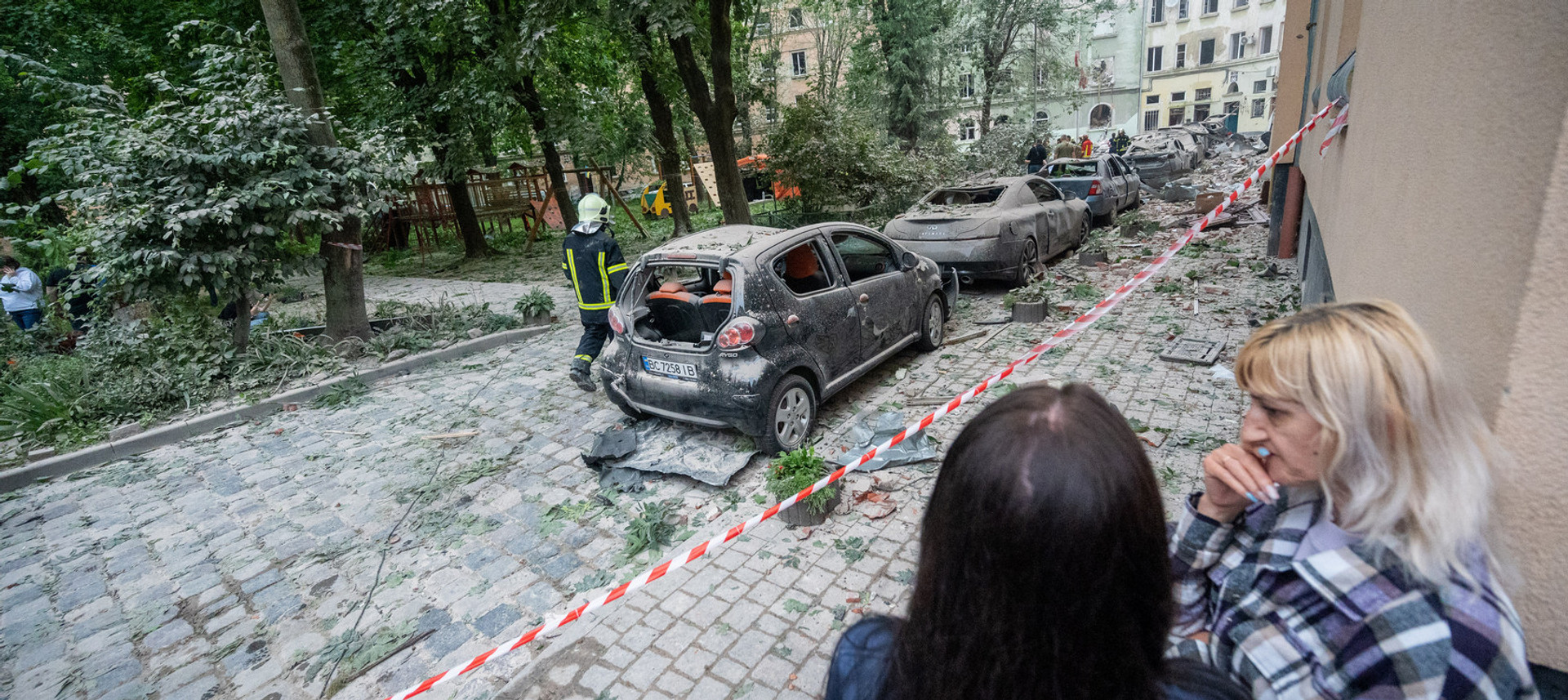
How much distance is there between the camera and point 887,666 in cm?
113

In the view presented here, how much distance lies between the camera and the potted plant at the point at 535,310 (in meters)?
9.84

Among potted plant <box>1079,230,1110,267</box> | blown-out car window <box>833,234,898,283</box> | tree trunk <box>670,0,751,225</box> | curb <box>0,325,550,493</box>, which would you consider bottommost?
curb <box>0,325,550,493</box>

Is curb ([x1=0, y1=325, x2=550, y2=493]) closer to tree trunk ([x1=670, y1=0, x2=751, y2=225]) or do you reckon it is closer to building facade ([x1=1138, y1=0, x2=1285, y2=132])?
tree trunk ([x1=670, y1=0, x2=751, y2=225])

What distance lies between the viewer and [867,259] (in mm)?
6812

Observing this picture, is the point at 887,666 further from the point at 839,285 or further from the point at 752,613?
the point at 839,285

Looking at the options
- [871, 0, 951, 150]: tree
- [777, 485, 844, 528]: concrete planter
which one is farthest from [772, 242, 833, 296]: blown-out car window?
[871, 0, 951, 150]: tree

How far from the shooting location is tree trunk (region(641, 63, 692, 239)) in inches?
589

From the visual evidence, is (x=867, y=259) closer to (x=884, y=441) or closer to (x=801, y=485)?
(x=884, y=441)

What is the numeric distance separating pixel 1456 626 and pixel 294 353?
10.2 meters

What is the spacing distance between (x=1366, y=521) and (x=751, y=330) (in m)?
3.90

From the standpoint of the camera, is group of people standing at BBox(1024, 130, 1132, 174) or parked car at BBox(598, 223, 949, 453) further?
group of people standing at BBox(1024, 130, 1132, 174)

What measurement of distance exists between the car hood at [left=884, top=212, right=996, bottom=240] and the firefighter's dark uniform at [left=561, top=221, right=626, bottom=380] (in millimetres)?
4502

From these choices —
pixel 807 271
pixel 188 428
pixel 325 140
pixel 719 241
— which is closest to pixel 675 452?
pixel 719 241

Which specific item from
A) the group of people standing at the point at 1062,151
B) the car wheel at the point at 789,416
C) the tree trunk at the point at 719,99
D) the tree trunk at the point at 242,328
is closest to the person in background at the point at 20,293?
the tree trunk at the point at 242,328
